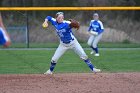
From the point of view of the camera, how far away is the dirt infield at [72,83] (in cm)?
1034

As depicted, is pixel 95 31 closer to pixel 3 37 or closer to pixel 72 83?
pixel 72 83

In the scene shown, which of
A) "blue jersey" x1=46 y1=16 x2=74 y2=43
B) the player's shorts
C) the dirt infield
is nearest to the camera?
the player's shorts

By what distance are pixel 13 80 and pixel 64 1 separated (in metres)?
21.7

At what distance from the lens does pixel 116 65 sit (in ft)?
51.2

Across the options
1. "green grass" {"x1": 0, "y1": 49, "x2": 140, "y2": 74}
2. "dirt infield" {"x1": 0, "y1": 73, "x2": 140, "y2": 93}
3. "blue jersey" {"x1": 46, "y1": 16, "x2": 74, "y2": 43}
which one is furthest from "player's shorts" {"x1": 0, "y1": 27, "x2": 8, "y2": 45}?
"green grass" {"x1": 0, "y1": 49, "x2": 140, "y2": 74}

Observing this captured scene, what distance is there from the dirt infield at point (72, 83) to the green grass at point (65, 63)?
136cm

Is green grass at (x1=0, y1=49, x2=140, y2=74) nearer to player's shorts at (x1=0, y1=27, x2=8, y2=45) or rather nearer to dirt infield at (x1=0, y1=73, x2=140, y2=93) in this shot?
dirt infield at (x1=0, y1=73, x2=140, y2=93)

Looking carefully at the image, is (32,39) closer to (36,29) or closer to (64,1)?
(36,29)

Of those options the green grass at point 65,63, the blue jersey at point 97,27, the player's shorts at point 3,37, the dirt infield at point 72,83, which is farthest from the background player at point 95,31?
the player's shorts at point 3,37

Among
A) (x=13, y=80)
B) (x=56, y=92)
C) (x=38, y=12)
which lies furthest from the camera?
(x=38, y=12)

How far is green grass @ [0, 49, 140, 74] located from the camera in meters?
14.3

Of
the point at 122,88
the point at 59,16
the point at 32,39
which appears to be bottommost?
the point at 32,39

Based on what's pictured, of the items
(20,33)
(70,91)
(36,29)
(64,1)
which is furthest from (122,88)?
(64,1)

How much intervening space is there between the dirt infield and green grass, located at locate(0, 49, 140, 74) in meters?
1.36
